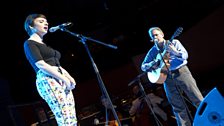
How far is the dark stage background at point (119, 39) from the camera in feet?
22.5

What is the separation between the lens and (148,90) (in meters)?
6.20

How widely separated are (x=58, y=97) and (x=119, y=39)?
5919 mm

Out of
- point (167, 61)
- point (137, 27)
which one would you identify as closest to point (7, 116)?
point (167, 61)

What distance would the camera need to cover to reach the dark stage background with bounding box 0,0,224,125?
6848mm

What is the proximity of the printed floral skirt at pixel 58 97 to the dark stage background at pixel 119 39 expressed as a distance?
3775 millimetres

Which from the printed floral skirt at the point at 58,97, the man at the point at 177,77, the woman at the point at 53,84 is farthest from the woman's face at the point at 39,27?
the man at the point at 177,77

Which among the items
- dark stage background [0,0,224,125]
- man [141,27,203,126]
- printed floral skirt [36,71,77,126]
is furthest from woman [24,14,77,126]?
dark stage background [0,0,224,125]

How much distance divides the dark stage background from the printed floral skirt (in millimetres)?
3775

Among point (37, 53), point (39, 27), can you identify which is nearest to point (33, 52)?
point (37, 53)

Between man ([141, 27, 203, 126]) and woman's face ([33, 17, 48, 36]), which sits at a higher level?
woman's face ([33, 17, 48, 36])

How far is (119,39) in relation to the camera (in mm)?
→ 8438

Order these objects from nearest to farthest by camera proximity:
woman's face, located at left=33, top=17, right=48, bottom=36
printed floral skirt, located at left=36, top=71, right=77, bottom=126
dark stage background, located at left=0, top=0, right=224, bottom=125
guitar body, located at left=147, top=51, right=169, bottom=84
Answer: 1. printed floral skirt, located at left=36, top=71, right=77, bottom=126
2. woman's face, located at left=33, top=17, right=48, bottom=36
3. guitar body, located at left=147, top=51, right=169, bottom=84
4. dark stage background, located at left=0, top=0, right=224, bottom=125

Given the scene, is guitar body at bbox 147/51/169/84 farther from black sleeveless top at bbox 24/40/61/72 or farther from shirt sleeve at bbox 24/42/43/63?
shirt sleeve at bbox 24/42/43/63

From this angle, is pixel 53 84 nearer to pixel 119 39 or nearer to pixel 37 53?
pixel 37 53
